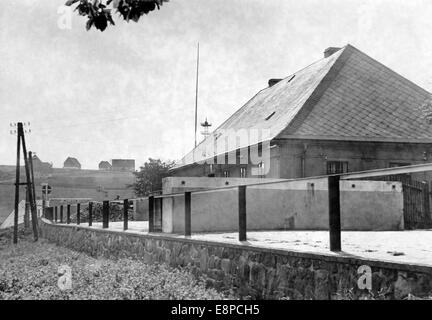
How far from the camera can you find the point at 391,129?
2091 centimetres

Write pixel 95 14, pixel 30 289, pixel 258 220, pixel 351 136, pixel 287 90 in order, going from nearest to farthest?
pixel 95 14 → pixel 30 289 → pixel 258 220 → pixel 351 136 → pixel 287 90

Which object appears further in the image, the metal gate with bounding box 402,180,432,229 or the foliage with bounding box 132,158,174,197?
the foliage with bounding box 132,158,174,197

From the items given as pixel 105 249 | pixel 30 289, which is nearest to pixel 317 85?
pixel 105 249

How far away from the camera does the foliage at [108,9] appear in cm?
386

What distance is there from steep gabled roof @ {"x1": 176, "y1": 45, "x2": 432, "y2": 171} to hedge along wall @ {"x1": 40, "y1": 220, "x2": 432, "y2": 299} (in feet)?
35.5

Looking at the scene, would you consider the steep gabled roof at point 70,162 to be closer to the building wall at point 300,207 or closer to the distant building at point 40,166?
the distant building at point 40,166

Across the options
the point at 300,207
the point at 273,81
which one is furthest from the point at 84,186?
the point at 300,207

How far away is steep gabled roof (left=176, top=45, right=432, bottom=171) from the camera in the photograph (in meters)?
20.4

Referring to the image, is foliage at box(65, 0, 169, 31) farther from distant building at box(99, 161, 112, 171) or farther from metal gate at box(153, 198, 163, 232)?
distant building at box(99, 161, 112, 171)

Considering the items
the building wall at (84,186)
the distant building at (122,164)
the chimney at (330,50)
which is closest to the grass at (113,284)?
the chimney at (330,50)

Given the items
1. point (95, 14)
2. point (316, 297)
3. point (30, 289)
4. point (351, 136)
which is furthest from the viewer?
point (351, 136)

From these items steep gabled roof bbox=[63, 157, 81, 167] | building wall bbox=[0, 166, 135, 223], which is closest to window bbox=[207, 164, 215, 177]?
building wall bbox=[0, 166, 135, 223]

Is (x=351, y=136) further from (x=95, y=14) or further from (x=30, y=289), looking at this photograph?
(x=95, y=14)

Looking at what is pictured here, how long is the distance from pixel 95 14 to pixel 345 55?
879 inches
